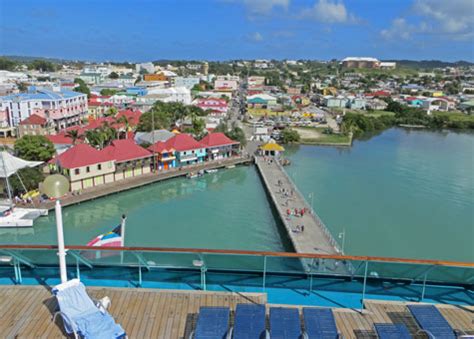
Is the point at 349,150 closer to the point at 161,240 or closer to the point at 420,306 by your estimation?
the point at 161,240

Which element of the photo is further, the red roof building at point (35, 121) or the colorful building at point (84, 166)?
the red roof building at point (35, 121)

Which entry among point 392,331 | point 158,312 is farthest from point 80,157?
point 392,331

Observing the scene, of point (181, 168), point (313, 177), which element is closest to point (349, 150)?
point (313, 177)

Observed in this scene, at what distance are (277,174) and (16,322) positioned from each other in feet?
62.8

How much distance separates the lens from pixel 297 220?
1509cm

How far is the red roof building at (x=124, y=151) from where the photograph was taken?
20.1 m

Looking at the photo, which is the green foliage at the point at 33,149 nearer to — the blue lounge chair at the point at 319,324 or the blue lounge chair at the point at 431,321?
the blue lounge chair at the point at 319,324

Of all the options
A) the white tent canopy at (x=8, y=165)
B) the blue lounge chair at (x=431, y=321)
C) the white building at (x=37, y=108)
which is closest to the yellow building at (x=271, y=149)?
the white tent canopy at (x=8, y=165)

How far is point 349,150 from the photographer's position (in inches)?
1284

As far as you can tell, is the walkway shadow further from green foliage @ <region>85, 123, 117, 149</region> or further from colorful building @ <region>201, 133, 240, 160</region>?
colorful building @ <region>201, 133, 240, 160</region>

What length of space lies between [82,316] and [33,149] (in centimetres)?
1909

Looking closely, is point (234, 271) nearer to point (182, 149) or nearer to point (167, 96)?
point (182, 149)

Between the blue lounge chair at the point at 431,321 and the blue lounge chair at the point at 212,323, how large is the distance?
1.93m

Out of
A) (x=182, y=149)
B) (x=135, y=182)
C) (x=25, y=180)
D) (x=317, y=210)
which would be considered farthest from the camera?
(x=182, y=149)
